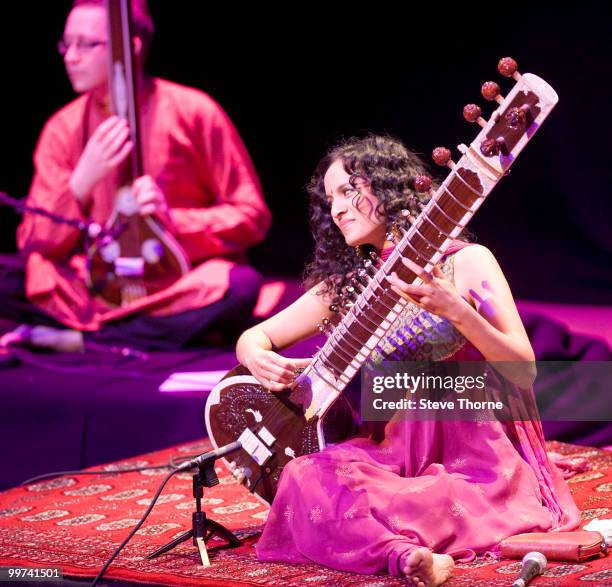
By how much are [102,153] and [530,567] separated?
3471mm

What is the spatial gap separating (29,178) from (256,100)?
1.46 m

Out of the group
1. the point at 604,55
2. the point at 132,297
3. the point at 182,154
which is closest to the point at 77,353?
the point at 132,297

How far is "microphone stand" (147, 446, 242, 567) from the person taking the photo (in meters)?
2.56

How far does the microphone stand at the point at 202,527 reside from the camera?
2562mm

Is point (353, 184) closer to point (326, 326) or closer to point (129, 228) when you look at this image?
point (326, 326)

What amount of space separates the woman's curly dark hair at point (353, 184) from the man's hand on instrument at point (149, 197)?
2167mm

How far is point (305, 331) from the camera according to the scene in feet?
9.45

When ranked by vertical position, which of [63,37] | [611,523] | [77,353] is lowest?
[77,353]

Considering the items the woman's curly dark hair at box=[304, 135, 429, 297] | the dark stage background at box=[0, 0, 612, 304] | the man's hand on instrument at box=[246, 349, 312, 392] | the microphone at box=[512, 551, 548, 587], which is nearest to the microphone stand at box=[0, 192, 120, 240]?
the dark stage background at box=[0, 0, 612, 304]

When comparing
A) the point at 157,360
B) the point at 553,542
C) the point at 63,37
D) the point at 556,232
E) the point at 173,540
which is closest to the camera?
the point at 553,542

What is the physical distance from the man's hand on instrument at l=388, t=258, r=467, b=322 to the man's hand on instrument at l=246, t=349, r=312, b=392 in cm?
47

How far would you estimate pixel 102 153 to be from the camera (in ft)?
16.8

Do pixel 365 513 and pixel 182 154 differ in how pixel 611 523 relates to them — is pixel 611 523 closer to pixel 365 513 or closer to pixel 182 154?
pixel 365 513

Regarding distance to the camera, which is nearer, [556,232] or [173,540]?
[173,540]
